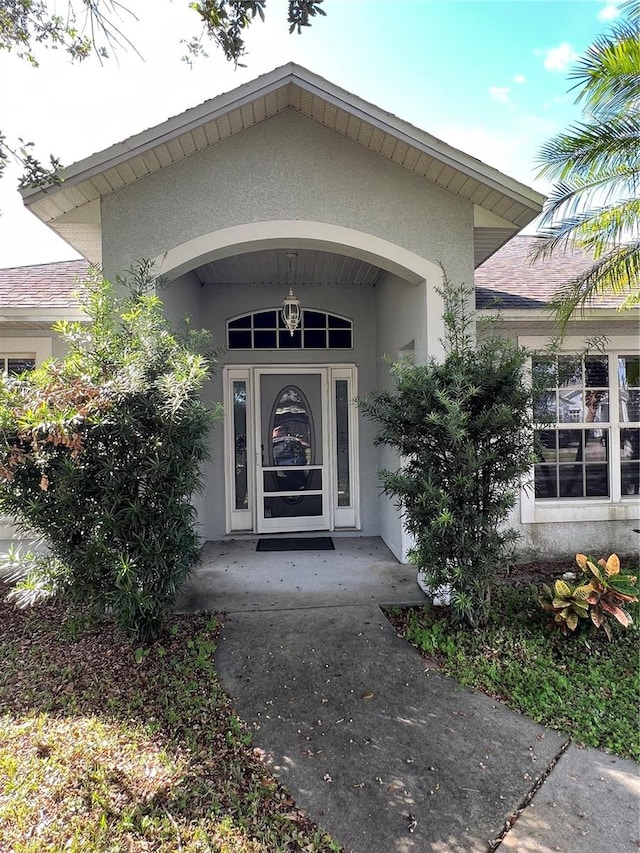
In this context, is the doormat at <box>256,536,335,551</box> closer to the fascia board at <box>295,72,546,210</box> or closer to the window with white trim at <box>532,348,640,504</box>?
the window with white trim at <box>532,348,640,504</box>

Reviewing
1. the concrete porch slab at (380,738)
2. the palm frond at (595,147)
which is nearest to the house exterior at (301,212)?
the palm frond at (595,147)

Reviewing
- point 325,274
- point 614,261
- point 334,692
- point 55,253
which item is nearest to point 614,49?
point 614,261

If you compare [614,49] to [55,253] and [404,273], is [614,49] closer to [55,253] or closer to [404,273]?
[404,273]

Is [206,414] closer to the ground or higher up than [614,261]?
closer to the ground

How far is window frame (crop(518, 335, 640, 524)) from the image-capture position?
21.8ft

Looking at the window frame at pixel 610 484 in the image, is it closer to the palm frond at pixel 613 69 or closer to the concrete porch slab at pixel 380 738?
the palm frond at pixel 613 69

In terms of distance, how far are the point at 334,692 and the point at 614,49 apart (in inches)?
277

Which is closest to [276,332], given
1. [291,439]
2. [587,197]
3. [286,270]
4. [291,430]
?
[286,270]

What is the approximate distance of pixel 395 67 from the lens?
5203mm

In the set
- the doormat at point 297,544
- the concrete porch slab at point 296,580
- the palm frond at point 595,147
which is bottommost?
the concrete porch slab at point 296,580

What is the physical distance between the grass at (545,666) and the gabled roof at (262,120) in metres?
4.66

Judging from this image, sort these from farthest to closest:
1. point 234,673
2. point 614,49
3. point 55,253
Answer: point 55,253, point 614,49, point 234,673

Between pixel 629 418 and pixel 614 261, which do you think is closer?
pixel 614 261

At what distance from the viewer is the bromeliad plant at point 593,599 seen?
169 inches
